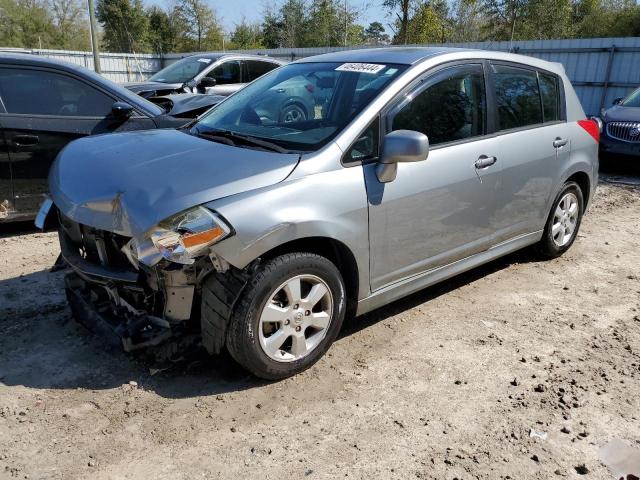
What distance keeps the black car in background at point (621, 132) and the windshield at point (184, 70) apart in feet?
23.9

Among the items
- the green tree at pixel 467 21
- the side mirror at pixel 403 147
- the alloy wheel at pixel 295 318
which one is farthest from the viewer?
the green tree at pixel 467 21

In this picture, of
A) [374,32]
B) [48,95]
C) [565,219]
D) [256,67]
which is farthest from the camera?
[374,32]

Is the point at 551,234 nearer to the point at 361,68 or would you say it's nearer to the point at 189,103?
the point at 361,68

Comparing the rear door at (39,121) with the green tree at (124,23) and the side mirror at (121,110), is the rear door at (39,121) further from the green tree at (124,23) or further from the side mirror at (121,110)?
the green tree at (124,23)

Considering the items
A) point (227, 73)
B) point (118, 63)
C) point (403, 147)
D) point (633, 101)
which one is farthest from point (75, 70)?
point (118, 63)

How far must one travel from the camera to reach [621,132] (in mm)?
9289

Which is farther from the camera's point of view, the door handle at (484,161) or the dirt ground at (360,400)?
the door handle at (484,161)

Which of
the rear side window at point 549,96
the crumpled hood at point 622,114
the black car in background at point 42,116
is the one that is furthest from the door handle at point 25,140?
the crumpled hood at point 622,114

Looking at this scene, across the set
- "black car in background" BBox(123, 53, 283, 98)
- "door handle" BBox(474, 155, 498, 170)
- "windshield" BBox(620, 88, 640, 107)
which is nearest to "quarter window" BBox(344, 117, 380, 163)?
"door handle" BBox(474, 155, 498, 170)

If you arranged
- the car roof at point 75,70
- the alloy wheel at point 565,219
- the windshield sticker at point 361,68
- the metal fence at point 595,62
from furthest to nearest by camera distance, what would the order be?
the metal fence at point 595,62 → the car roof at point 75,70 → the alloy wheel at point 565,219 → the windshield sticker at point 361,68

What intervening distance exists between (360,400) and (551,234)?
9.47ft

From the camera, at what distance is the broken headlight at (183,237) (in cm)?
271

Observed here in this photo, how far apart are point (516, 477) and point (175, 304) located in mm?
1831

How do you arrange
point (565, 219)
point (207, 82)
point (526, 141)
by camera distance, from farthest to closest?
1. point (207, 82)
2. point (565, 219)
3. point (526, 141)
